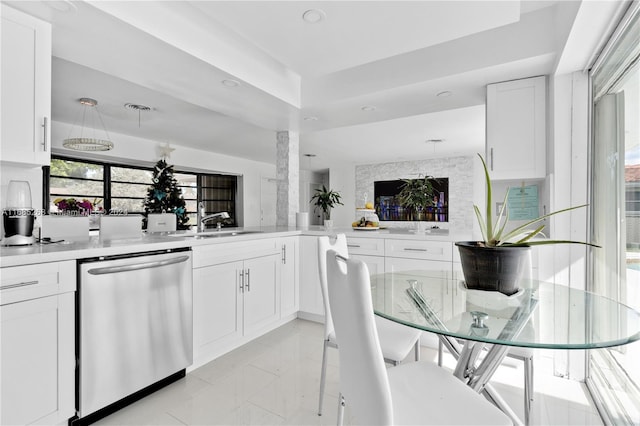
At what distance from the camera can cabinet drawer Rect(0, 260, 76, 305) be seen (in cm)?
133

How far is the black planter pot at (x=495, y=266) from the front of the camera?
119 centimetres

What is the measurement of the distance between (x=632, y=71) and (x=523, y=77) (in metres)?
0.95

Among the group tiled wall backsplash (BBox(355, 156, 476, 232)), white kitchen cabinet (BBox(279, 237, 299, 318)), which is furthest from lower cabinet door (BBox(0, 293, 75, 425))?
tiled wall backsplash (BBox(355, 156, 476, 232))

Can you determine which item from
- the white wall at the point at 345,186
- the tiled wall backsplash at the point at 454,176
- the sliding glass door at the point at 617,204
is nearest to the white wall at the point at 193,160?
the white wall at the point at 345,186

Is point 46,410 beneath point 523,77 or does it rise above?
beneath

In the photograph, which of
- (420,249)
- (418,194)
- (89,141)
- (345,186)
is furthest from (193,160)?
(420,249)

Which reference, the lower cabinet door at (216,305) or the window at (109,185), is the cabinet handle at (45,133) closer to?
the lower cabinet door at (216,305)

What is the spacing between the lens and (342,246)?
6.40ft

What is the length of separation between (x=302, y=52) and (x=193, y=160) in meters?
4.84

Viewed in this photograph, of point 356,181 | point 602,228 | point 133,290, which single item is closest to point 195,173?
point 356,181

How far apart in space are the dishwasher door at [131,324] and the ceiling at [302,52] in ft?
4.32

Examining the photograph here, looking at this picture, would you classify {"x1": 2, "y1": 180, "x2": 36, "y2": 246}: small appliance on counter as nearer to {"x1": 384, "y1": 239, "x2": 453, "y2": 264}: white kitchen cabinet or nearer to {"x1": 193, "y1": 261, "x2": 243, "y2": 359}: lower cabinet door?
{"x1": 193, "y1": 261, "x2": 243, "y2": 359}: lower cabinet door

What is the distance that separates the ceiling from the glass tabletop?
1.47 m

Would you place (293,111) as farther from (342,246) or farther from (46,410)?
(46,410)
